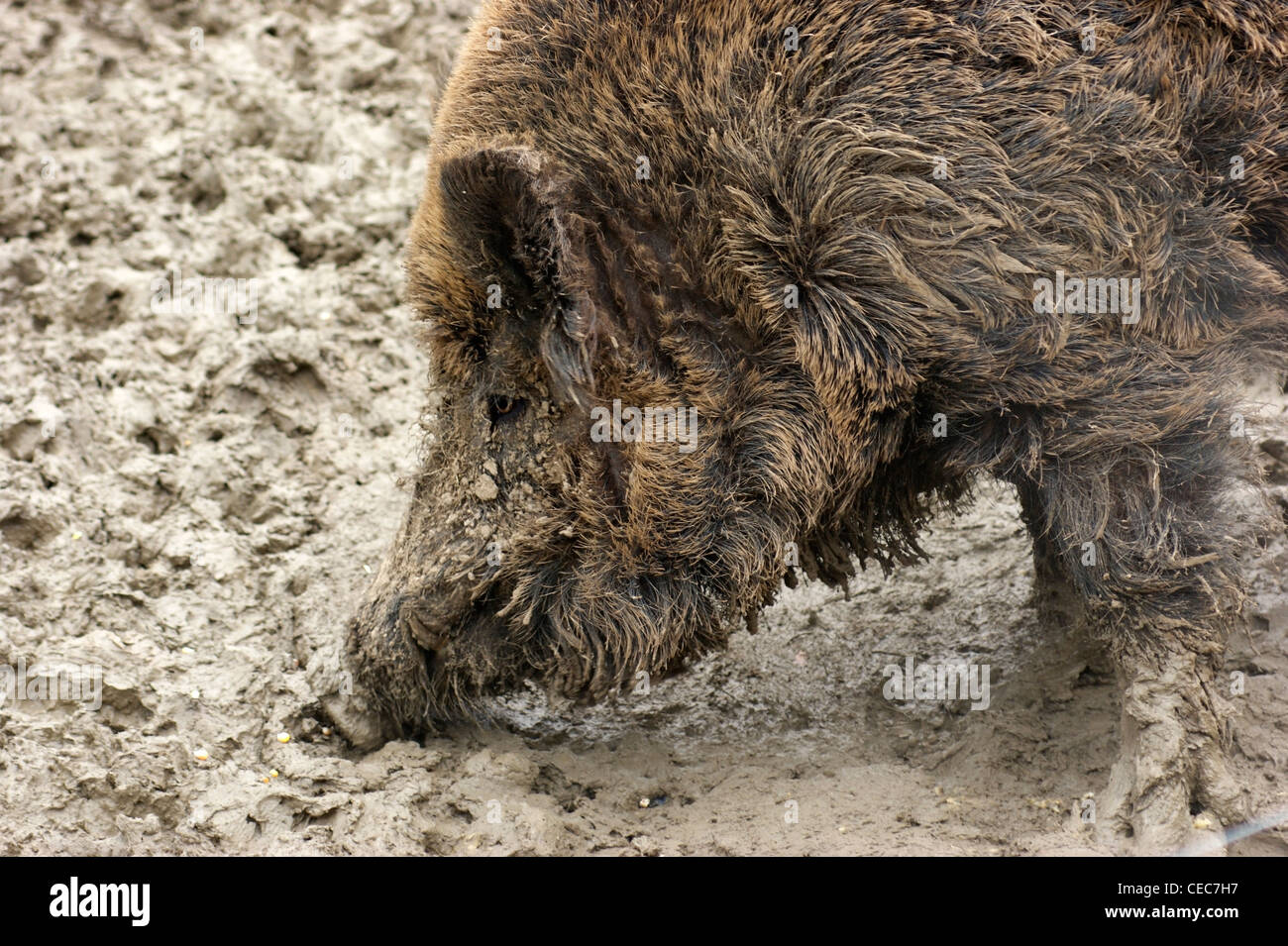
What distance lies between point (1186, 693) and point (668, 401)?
64.8 inches

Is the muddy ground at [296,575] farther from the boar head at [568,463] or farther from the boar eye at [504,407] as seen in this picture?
the boar eye at [504,407]

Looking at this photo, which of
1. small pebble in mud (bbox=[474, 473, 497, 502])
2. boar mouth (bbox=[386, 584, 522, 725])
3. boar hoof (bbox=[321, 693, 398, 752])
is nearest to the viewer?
small pebble in mud (bbox=[474, 473, 497, 502])

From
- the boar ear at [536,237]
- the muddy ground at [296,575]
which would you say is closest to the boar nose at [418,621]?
the muddy ground at [296,575]

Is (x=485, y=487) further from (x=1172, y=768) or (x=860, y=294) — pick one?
(x=1172, y=768)

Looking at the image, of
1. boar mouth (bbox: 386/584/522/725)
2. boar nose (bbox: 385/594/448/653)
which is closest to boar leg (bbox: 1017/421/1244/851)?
boar mouth (bbox: 386/584/522/725)

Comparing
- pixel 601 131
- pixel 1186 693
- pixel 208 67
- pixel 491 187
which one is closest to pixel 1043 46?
pixel 601 131

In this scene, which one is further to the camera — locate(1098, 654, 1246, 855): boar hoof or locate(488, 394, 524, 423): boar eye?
locate(488, 394, 524, 423): boar eye

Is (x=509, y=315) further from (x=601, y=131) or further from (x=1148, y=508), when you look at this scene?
(x=1148, y=508)

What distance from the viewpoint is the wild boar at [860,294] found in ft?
10.7

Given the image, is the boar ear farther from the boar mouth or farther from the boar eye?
the boar mouth

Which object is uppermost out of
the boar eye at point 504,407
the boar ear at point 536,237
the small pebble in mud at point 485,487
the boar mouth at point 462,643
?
the boar ear at point 536,237

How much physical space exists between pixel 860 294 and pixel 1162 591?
119 centimetres

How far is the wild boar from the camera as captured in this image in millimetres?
3252

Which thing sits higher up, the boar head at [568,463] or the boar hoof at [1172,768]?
the boar head at [568,463]
